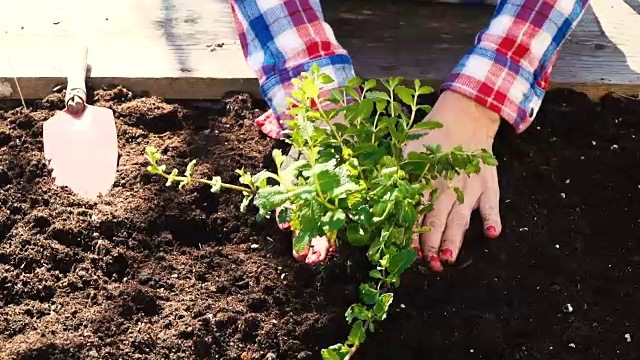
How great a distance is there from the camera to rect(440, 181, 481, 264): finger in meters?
1.52

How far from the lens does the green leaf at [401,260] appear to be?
1.22 m

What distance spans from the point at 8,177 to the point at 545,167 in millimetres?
1045

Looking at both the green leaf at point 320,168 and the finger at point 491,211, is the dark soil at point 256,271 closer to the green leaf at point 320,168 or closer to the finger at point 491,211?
the finger at point 491,211

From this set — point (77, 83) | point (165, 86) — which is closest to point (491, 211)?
point (165, 86)

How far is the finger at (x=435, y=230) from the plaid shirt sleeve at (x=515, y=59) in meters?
0.23

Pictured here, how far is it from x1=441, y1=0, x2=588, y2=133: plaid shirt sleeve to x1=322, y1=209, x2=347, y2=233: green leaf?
581 millimetres

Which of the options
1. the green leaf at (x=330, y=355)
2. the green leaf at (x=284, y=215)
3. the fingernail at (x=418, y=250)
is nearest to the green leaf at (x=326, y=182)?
the green leaf at (x=284, y=215)

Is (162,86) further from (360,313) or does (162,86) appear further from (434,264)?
(360,313)

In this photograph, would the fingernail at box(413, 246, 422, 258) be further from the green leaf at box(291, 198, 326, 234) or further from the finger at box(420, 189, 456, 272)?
the green leaf at box(291, 198, 326, 234)

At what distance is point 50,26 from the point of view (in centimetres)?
198

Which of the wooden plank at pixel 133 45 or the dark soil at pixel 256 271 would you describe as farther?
the wooden plank at pixel 133 45

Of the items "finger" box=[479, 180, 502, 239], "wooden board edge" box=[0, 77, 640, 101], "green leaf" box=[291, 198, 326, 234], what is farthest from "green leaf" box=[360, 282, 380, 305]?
"wooden board edge" box=[0, 77, 640, 101]

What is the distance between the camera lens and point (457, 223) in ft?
5.07

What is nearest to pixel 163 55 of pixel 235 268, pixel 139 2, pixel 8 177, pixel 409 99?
pixel 139 2
